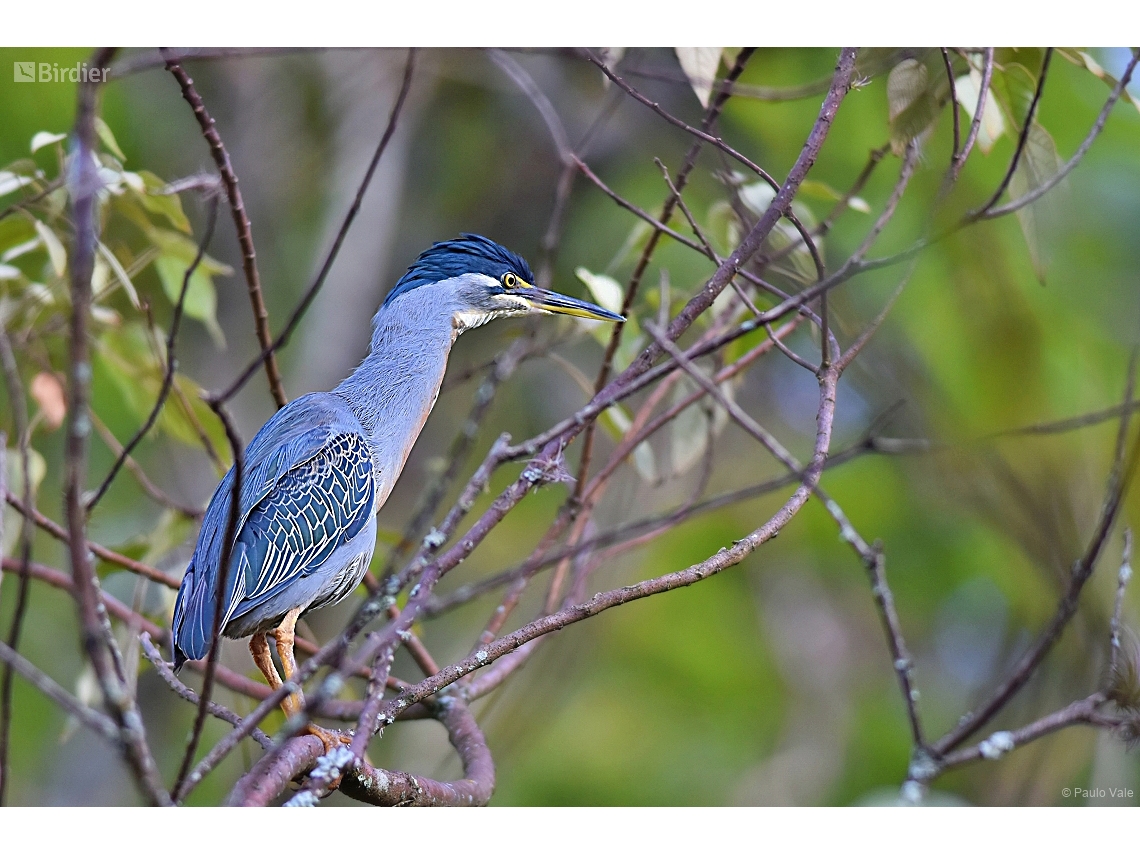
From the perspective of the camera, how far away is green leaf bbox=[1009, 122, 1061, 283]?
1700 mm

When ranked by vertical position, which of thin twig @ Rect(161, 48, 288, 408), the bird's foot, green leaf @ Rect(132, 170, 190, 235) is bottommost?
the bird's foot

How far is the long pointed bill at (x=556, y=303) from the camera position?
1.79m

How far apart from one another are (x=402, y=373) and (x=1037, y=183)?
113 centimetres

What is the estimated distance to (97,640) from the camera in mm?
810

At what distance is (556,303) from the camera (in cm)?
182

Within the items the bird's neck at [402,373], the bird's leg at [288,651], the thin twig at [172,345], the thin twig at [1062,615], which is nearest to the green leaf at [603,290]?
the bird's neck at [402,373]

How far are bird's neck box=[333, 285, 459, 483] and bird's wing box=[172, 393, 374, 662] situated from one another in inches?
1.9

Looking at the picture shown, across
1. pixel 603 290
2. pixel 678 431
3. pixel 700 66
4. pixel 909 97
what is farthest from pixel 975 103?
pixel 678 431

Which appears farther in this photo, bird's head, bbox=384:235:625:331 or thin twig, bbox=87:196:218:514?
bird's head, bbox=384:235:625:331

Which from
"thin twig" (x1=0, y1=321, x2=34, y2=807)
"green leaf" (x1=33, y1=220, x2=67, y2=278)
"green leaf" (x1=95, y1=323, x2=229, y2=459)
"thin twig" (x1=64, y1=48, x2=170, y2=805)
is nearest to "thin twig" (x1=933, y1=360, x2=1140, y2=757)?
"thin twig" (x1=64, y1=48, x2=170, y2=805)

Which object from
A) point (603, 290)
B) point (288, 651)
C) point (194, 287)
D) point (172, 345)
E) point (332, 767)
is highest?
point (194, 287)

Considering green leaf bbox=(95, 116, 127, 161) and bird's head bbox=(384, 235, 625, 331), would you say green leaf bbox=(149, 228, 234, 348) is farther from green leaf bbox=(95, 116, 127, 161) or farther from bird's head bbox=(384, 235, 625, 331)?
bird's head bbox=(384, 235, 625, 331)

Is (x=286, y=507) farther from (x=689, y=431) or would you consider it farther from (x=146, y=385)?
(x=689, y=431)

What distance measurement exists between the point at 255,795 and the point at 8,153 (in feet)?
4.84
